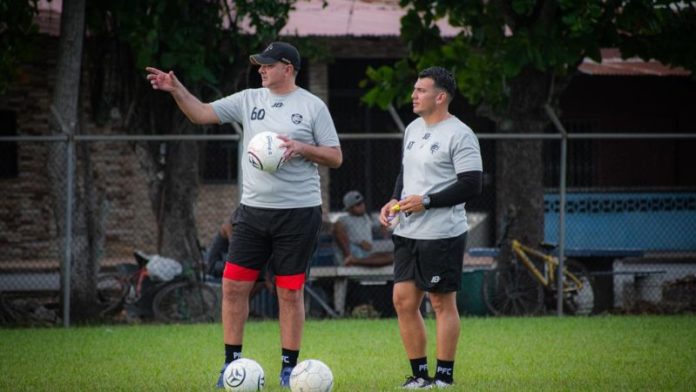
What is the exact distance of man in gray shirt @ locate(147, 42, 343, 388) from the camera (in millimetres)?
7477

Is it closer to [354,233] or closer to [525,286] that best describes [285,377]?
[354,233]

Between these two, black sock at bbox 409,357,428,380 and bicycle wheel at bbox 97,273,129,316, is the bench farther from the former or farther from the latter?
black sock at bbox 409,357,428,380

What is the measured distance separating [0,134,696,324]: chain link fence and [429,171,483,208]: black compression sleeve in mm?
5275

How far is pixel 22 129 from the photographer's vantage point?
64.4 feet

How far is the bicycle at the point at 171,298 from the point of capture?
13.3 meters

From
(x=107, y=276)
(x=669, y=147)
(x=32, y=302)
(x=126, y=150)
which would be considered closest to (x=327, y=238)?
(x=107, y=276)

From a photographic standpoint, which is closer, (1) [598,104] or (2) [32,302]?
(2) [32,302]

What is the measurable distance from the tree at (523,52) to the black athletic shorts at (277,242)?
666 cm

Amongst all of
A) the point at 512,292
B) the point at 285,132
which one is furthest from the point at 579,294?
the point at 285,132

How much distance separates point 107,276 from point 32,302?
106cm

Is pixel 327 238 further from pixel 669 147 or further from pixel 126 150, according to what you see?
pixel 669 147

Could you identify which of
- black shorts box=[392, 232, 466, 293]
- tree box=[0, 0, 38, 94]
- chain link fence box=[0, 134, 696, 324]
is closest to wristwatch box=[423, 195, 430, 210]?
black shorts box=[392, 232, 466, 293]

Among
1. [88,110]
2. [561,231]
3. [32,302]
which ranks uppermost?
[88,110]

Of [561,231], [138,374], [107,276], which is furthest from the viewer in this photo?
[107,276]
